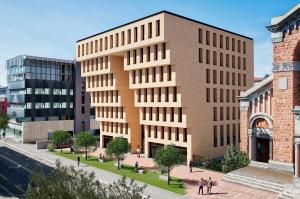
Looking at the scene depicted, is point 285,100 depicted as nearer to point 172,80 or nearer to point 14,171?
point 172,80

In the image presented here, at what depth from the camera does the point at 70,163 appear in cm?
4791

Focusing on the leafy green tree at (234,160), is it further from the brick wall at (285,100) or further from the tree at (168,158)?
the tree at (168,158)

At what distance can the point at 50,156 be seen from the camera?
2126 inches

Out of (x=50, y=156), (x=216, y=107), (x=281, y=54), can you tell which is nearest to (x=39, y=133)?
(x=50, y=156)

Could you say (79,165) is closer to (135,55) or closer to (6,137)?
(135,55)

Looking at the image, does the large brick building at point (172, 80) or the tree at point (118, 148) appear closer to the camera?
the tree at point (118, 148)

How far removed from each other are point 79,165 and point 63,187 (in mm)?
32513

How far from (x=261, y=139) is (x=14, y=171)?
114ft

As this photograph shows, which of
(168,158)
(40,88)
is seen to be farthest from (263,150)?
(40,88)

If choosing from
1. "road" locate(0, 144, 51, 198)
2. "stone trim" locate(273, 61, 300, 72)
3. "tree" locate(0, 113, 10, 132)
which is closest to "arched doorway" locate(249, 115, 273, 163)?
"stone trim" locate(273, 61, 300, 72)

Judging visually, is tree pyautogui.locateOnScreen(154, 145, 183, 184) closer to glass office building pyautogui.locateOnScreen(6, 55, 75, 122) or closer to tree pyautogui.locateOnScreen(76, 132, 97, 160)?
tree pyautogui.locateOnScreen(76, 132, 97, 160)

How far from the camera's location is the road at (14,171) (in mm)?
33675

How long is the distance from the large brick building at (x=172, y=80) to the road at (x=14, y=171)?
17326mm

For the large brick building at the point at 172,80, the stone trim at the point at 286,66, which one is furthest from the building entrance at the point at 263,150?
the large brick building at the point at 172,80
